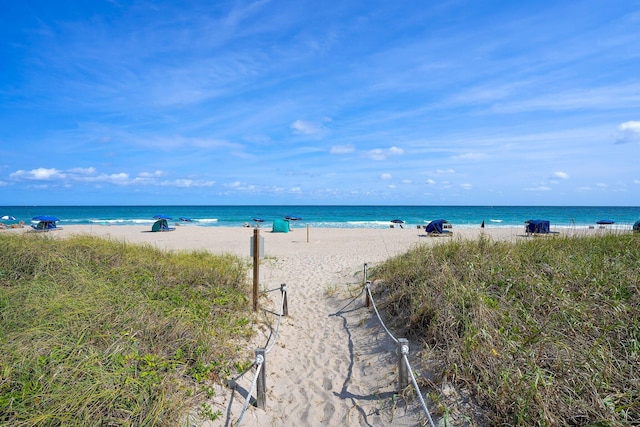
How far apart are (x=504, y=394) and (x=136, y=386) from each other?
3362mm

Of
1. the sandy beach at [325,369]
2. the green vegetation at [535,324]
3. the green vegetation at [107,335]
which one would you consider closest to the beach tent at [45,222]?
the green vegetation at [107,335]

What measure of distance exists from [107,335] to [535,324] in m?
4.89

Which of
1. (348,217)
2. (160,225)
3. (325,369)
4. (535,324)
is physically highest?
(535,324)

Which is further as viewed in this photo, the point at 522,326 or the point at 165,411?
the point at 522,326

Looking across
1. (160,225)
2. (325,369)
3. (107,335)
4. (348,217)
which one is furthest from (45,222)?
(348,217)

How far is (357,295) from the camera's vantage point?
25.8 ft

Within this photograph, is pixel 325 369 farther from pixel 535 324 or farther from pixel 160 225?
pixel 160 225

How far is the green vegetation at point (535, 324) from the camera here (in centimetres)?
319

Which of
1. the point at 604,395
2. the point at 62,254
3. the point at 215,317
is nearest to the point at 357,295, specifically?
the point at 215,317

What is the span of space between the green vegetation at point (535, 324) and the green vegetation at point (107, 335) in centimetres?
271

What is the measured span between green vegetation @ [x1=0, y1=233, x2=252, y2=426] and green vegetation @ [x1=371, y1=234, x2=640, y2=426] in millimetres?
2707

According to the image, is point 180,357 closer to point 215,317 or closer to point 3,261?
point 215,317

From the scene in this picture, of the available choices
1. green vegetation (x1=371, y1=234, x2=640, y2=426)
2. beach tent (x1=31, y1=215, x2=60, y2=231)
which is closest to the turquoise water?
beach tent (x1=31, y1=215, x2=60, y2=231)

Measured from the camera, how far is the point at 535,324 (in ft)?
14.2
